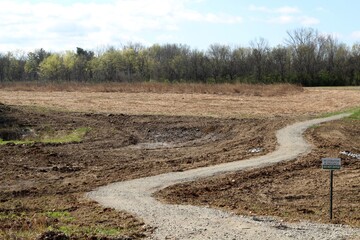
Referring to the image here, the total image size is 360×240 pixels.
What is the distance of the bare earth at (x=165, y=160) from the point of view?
14320mm

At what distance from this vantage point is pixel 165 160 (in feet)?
75.6

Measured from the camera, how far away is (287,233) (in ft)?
36.5

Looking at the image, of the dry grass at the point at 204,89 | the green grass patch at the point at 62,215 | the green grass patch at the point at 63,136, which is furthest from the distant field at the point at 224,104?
the green grass patch at the point at 62,215

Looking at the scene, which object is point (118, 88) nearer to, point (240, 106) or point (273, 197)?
point (240, 106)

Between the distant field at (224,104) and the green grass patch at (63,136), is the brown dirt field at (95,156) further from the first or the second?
the distant field at (224,104)

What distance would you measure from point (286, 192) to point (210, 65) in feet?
291

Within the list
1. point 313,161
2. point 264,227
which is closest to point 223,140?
point 313,161

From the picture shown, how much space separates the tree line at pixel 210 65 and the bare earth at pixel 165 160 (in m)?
48.8

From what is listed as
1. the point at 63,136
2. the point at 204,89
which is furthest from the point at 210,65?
the point at 63,136

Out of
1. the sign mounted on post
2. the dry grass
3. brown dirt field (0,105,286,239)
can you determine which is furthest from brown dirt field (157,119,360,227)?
the dry grass

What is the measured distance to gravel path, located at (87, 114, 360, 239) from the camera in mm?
11047

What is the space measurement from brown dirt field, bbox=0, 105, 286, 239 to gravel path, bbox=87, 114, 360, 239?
57cm

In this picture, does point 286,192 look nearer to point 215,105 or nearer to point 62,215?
point 62,215

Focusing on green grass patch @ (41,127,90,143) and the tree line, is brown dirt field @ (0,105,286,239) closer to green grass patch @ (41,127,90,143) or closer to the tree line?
green grass patch @ (41,127,90,143)
